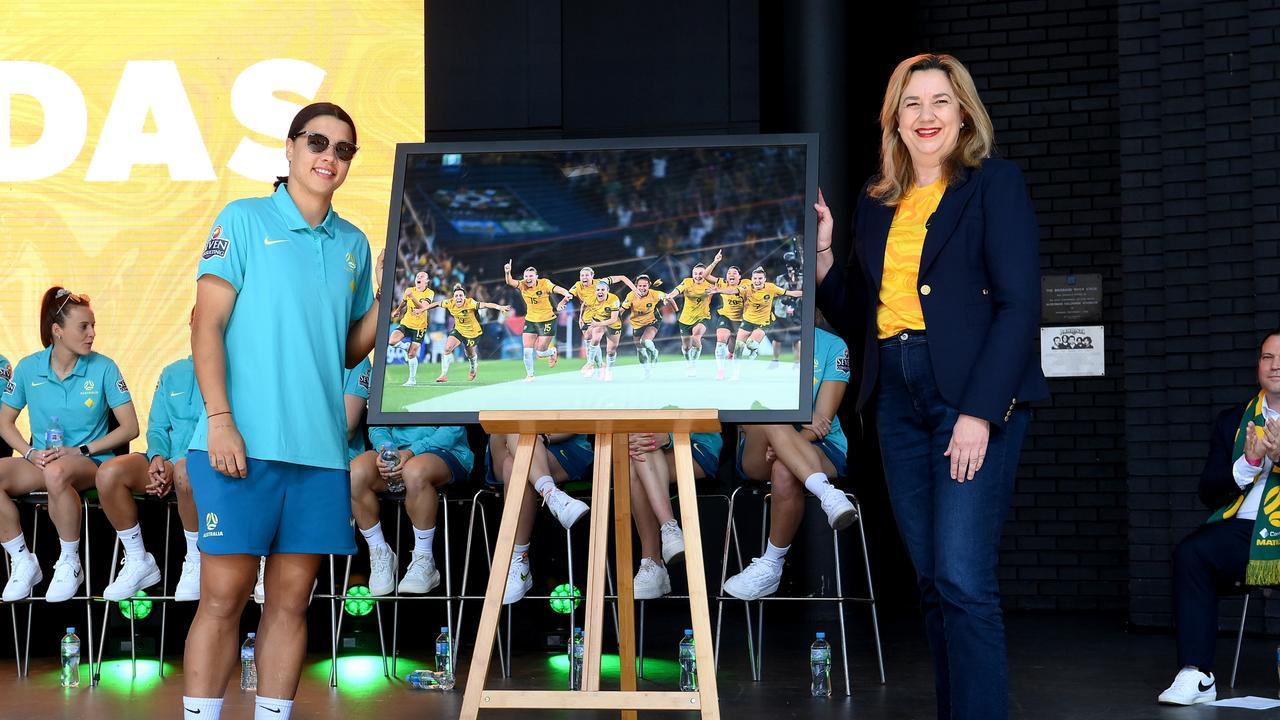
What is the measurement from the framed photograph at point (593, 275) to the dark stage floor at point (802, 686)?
1386 millimetres

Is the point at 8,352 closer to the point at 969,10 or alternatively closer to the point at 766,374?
the point at 766,374

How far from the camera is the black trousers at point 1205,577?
450cm

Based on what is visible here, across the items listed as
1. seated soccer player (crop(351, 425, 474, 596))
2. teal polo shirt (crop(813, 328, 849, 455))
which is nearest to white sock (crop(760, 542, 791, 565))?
teal polo shirt (crop(813, 328, 849, 455))

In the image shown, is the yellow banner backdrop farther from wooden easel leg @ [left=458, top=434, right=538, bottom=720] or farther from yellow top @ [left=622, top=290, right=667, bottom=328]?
wooden easel leg @ [left=458, top=434, right=538, bottom=720]

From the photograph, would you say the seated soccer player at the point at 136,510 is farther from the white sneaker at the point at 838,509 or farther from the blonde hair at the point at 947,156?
the blonde hair at the point at 947,156

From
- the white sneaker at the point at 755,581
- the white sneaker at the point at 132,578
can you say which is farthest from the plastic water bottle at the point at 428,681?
the white sneaker at the point at 132,578

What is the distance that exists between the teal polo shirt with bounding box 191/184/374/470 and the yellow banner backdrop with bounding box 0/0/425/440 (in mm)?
3607

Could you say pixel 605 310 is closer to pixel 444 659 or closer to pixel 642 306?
pixel 642 306

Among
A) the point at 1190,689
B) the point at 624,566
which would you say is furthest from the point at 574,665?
the point at 1190,689

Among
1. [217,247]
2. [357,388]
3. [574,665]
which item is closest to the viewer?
[217,247]

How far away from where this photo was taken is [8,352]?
267 inches

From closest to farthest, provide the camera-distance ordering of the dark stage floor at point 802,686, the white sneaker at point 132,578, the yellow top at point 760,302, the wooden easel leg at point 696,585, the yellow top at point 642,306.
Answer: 1. the wooden easel leg at point 696,585
2. the yellow top at point 760,302
3. the yellow top at point 642,306
4. the dark stage floor at point 802,686
5. the white sneaker at point 132,578

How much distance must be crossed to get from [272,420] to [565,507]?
76.4 inches

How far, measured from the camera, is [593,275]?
346cm
